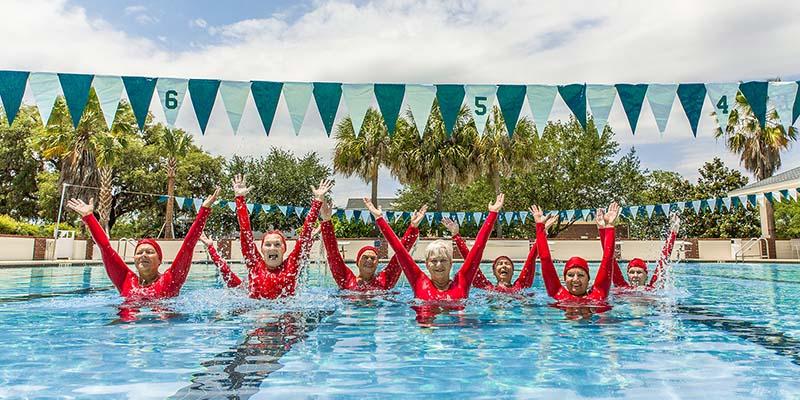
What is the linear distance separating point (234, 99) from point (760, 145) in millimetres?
30069

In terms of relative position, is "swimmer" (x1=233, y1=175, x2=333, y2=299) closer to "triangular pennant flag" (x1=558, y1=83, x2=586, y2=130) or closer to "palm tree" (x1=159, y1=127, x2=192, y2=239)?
"triangular pennant flag" (x1=558, y1=83, x2=586, y2=130)

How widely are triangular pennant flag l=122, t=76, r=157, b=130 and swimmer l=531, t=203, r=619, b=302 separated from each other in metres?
6.08

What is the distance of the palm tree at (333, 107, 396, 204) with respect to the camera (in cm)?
2958

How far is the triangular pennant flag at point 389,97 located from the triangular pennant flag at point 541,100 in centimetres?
210

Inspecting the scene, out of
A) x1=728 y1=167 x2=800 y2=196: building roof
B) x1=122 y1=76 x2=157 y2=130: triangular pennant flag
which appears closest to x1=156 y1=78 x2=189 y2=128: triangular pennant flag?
x1=122 y1=76 x2=157 y2=130: triangular pennant flag

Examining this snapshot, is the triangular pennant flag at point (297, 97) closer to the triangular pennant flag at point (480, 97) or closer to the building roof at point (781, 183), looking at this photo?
the triangular pennant flag at point (480, 97)

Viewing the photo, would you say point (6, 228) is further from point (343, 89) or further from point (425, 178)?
point (343, 89)

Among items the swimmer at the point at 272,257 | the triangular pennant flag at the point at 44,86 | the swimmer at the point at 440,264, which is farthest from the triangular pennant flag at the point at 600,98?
the triangular pennant flag at the point at 44,86

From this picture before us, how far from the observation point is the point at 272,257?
6527mm

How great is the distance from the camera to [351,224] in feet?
107

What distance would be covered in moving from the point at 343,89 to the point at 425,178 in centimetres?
2087

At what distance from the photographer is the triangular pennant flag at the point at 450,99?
9148mm

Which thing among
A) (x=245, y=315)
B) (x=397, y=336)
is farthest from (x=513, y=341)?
(x=245, y=315)

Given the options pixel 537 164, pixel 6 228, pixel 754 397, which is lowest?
pixel 754 397
